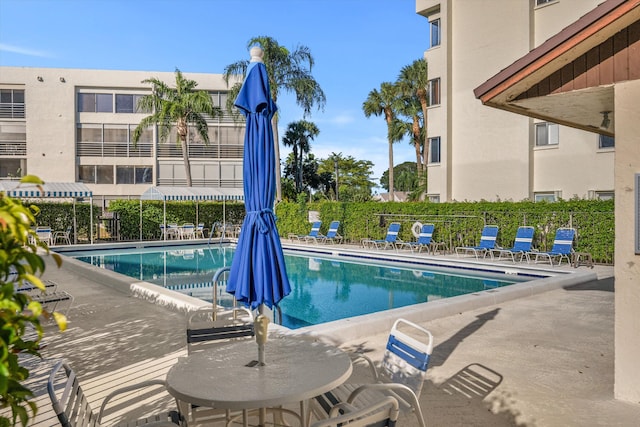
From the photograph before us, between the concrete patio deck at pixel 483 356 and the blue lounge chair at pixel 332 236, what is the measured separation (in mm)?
12097

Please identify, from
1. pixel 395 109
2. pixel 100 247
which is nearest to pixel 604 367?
pixel 100 247

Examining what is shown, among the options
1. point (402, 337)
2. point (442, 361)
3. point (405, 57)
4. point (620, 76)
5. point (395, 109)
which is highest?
point (405, 57)

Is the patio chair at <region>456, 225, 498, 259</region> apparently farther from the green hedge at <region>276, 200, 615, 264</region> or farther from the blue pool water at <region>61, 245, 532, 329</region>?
the blue pool water at <region>61, 245, 532, 329</region>

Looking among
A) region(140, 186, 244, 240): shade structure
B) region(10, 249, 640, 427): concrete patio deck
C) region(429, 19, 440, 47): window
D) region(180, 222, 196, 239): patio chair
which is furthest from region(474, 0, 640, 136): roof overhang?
region(180, 222, 196, 239): patio chair

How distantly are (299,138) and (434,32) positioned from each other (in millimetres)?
25869

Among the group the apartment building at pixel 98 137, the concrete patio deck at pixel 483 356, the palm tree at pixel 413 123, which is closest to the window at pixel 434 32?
the palm tree at pixel 413 123

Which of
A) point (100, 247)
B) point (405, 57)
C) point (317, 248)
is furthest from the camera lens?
point (405, 57)

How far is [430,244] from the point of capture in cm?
1742

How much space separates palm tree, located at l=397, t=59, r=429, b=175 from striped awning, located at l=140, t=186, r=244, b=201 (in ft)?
48.3

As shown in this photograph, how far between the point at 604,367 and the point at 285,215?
2026 centimetres

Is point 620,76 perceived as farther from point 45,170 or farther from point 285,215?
point 45,170

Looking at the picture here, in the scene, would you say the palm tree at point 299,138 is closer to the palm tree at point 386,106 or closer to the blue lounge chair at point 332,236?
the palm tree at point 386,106

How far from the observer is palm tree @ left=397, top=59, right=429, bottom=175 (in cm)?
3359

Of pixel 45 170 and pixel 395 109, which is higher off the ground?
pixel 395 109
